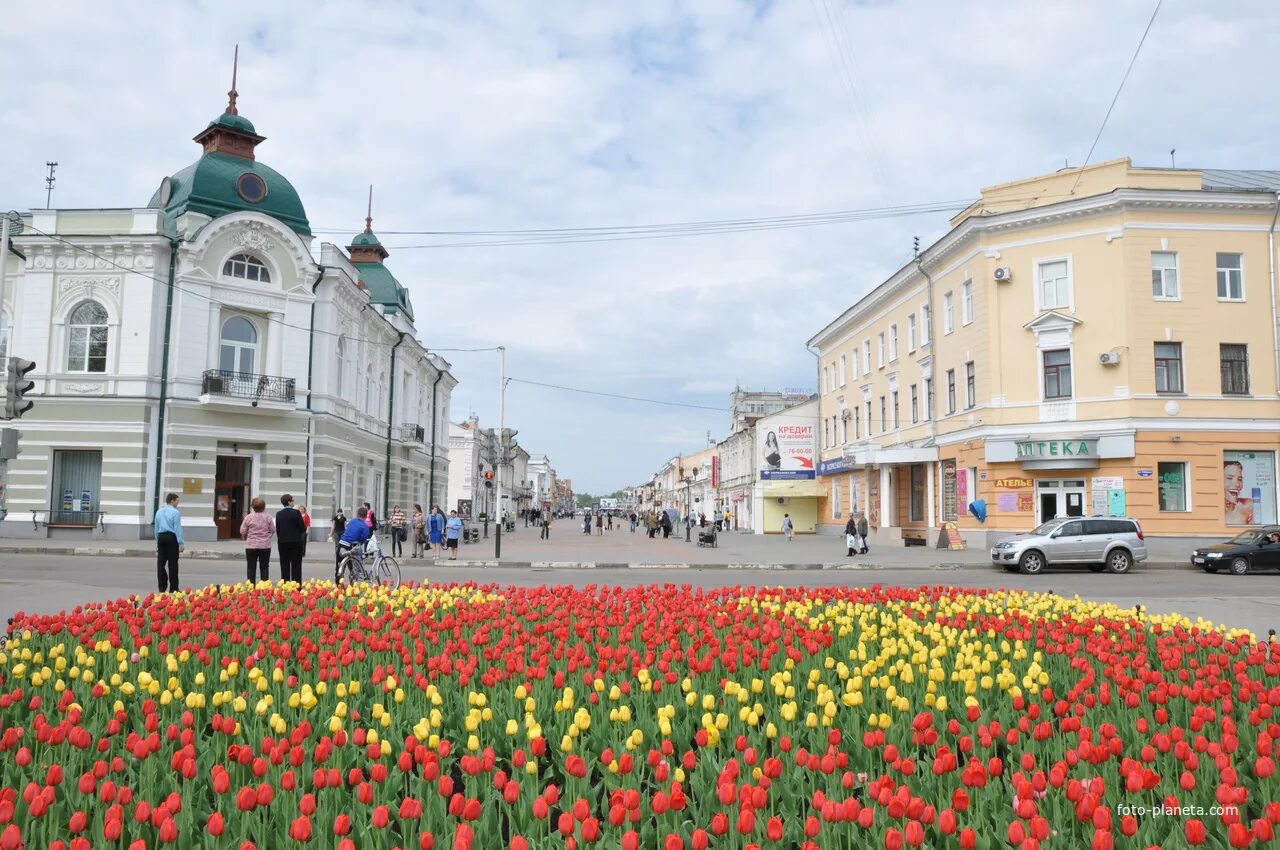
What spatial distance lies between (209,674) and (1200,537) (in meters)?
33.1

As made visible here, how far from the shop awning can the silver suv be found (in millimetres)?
28435

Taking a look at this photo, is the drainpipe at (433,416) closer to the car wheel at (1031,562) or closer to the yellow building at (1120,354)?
the yellow building at (1120,354)

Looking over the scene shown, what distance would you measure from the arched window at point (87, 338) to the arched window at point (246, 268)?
15.3 ft

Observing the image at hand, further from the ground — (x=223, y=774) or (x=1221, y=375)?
(x=1221, y=375)

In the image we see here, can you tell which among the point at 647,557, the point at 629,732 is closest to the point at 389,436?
the point at 647,557

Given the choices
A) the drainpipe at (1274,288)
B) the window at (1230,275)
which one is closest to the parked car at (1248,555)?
the drainpipe at (1274,288)

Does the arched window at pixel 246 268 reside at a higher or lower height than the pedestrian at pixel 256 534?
higher

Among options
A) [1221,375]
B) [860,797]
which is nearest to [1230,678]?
[860,797]

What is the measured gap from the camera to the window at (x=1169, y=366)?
103ft

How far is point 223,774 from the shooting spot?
10.5 ft

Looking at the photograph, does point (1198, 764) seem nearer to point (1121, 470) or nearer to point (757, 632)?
point (757, 632)

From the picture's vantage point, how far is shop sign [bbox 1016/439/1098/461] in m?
31.0

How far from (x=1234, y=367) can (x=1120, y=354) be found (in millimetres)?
4429

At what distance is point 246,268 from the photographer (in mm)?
33938
